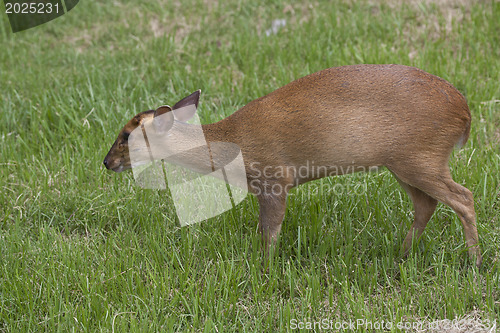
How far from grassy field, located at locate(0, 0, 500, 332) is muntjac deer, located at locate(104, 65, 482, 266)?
32 centimetres

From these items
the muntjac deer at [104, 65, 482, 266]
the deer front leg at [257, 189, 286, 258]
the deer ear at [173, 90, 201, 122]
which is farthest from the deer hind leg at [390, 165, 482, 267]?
the deer ear at [173, 90, 201, 122]

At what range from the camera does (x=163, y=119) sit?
12.2 ft

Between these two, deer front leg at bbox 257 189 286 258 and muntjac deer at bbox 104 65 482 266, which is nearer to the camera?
muntjac deer at bbox 104 65 482 266

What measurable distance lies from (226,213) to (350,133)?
115 cm

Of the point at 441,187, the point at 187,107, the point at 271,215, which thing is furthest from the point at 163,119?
the point at 441,187

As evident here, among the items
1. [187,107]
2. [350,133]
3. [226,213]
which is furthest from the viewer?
[226,213]

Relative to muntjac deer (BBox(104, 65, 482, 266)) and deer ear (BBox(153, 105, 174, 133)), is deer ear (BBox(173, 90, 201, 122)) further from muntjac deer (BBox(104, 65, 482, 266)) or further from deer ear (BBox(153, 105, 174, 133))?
deer ear (BBox(153, 105, 174, 133))

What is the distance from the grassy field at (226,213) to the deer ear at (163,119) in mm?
765

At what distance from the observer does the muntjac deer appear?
3566mm

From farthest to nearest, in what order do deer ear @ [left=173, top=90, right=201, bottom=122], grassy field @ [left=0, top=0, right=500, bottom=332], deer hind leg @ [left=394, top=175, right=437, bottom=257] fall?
1. deer hind leg @ [left=394, top=175, right=437, bottom=257]
2. deer ear @ [left=173, top=90, right=201, bottom=122]
3. grassy field @ [left=0, top=0, right=500, bottom=332]

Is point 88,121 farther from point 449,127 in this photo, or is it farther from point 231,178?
point 449,127

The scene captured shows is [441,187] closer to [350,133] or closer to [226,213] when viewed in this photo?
[350,133]

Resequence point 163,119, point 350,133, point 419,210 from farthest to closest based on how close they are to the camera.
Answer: point 419,210
point 163,119
point 350,133

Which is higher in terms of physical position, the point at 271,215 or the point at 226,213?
the point at 271,215
